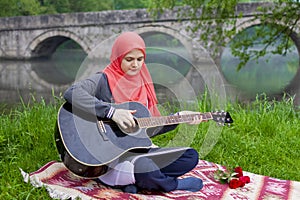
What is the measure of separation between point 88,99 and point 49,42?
682 inches

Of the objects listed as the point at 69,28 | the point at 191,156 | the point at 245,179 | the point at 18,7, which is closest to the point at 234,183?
the point at 245,179

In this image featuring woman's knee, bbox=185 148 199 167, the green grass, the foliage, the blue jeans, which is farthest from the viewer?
the foliage

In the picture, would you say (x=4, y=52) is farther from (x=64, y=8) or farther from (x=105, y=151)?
(x=105, y=151)

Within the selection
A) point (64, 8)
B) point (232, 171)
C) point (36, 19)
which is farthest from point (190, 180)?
point (64, 8)

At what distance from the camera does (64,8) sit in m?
21.2

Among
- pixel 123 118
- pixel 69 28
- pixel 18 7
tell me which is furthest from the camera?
pixel 18 7

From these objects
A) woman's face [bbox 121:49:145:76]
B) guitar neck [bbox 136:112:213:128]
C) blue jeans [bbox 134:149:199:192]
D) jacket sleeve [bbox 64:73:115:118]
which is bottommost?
blue jeans [bbox 134:149:199:192]

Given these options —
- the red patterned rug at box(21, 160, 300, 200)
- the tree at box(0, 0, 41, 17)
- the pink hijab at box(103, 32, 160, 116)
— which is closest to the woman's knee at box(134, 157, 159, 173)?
the red patterned rug at box(21, 160, 300, 200)

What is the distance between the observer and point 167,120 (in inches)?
76.2

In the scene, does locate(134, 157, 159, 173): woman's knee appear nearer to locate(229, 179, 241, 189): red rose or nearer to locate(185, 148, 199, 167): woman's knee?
locate(185, 148, 199, 167): woman's knee

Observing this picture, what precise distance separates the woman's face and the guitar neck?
0.80 feet

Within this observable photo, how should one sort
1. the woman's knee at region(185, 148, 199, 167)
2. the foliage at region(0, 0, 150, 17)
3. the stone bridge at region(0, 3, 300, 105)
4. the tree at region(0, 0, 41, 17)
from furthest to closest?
the foliage at region(0, 0, 150, 17) → the tree at region(0, 0, 41, 17) → the stone bridge at region(0, 3, 300, 105) → the woman's knee at region(185, 148, 199, 167)

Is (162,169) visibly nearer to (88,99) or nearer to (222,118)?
(222,118)

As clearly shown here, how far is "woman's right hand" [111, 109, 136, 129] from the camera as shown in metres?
1.82
